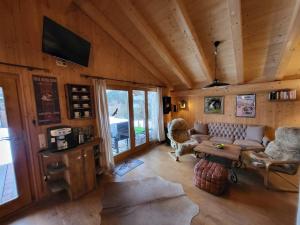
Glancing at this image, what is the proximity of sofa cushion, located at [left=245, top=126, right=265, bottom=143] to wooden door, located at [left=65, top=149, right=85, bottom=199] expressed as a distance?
467 cm

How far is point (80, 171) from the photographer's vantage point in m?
2.58

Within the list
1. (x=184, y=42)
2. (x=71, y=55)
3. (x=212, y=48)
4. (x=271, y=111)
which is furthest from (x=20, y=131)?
(x=271, y=111)

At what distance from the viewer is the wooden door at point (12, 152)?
7.01ft

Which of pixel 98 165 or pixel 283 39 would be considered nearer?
pixel 283 39

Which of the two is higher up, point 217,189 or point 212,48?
point 212,48

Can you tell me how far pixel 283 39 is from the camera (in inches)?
110

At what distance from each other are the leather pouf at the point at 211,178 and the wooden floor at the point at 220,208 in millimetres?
108

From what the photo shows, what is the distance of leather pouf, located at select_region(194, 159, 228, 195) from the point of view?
8.05ft

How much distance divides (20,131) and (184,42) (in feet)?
12.3

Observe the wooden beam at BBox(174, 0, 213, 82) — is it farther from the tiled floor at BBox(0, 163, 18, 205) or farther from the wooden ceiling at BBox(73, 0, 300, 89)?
the tiled floor at BBox(0, 163, 18, 205)

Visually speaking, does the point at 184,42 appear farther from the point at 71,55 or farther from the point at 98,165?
the point at 98,165

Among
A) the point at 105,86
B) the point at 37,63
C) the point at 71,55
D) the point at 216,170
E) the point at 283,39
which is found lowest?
the point at 216,170

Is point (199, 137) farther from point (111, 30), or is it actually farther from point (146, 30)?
point (111, 30)

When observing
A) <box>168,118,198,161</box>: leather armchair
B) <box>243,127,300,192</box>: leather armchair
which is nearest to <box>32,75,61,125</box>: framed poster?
<box>168,118,198,161</box>: leather armchair
